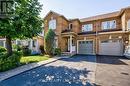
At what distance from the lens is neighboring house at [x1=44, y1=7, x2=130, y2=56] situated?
1984 cm

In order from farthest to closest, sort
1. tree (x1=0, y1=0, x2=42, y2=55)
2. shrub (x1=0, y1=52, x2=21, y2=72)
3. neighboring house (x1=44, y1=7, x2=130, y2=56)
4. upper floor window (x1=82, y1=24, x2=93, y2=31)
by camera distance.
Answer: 1. upper floor window (x1=82, y1=24, x2=93, y2=31)
2. neighboring house (x1=44, y1=7, x2=130, y2=56)
3. tree (x1=0, y1=0, x2=42, y2=55)
4. shrub (x1=0, y1=52, x2=21, y2=72)

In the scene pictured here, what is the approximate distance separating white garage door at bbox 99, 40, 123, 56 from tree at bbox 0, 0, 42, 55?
12.8m

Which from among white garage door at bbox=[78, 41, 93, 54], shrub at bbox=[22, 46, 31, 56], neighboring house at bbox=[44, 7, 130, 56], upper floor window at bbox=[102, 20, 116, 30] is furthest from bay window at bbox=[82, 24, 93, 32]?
shrub at bbox=[22, 46, 31, 56]

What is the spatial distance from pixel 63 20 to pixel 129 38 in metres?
11.6

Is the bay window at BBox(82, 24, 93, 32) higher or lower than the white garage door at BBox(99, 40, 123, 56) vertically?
higher

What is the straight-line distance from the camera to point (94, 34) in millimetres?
22375

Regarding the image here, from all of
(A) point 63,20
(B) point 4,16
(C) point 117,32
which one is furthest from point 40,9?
(C) point 117,32

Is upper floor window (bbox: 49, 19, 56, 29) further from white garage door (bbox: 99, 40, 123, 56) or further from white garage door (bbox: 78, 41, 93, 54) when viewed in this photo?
white garage door (bbox: 99, 40, 123, 56)

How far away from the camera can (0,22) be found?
31.8 ft

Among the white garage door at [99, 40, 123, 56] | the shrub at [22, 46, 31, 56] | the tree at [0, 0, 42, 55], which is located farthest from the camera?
the shrub at [22, 46, 31, 56]

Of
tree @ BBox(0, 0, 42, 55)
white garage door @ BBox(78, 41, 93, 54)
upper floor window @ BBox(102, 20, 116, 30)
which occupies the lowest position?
white garage door @ BBox(78, 41, 93, 54)

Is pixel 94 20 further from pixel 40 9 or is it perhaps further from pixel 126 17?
pixel 40 9

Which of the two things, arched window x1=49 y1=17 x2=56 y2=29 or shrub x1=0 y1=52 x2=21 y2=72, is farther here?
arched window x1=49 y1=17 x2=56 y2=29

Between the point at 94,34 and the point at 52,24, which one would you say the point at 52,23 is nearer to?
the point at 52,24
